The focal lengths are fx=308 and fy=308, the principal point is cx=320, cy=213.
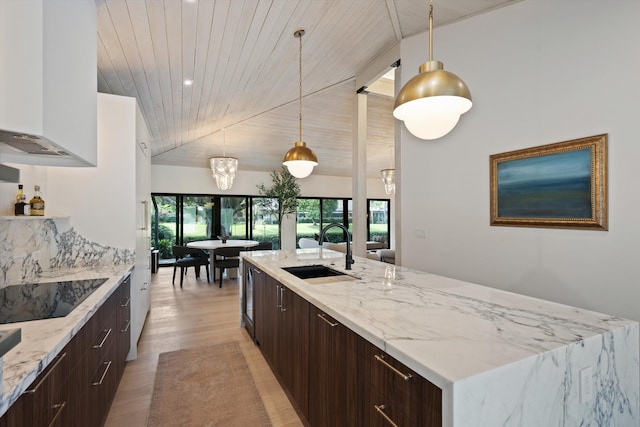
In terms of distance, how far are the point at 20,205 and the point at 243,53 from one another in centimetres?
214

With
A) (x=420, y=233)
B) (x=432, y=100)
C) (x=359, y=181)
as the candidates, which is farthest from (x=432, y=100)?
(x=359, y=181)

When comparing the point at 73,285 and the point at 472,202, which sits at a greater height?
the point at 472,202

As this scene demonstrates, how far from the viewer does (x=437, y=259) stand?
3.59 meters

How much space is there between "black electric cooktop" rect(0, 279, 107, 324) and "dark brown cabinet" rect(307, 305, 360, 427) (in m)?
1.26

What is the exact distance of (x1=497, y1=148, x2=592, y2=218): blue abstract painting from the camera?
7.76 feet

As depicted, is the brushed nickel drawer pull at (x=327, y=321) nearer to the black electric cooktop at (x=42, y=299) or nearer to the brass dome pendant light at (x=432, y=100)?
the brass dome pendant light at (x=432, y=100)

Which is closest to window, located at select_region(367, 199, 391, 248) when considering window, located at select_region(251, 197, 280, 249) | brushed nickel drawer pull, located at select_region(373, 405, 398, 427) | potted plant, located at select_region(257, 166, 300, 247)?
potted plant, located at select_region(257, 166, 300, 247)

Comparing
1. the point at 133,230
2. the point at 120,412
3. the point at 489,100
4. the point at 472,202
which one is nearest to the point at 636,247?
the point at 472,202

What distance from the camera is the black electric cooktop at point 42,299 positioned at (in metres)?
1.50

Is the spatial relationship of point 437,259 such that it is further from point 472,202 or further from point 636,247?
point 636,247

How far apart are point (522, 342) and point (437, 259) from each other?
8.64 ft

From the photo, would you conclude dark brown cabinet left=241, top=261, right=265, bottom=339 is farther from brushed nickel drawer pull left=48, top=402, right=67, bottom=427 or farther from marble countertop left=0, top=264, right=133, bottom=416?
brushed nickel drawer pull left=48, top=402, right=67, bottom=427

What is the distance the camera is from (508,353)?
0.96 metres

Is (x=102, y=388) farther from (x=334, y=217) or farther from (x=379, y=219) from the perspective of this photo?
(x=379, y=219)
